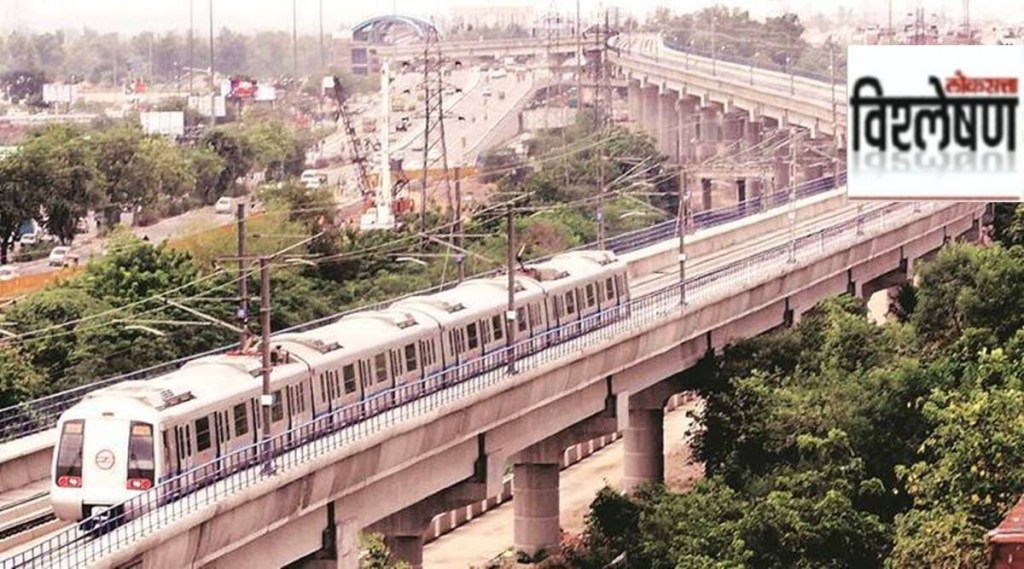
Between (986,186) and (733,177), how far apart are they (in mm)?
118458

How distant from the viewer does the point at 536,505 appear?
60.2 meters

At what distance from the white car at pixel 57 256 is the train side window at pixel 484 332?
96.5 feet

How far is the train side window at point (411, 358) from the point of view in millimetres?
47969

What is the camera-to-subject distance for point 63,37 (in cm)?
11144

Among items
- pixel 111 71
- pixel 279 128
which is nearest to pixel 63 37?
pixel 111 71

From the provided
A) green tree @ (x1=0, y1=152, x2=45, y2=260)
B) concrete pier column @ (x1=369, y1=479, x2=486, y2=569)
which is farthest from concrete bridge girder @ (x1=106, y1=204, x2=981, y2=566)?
green tree @ (x1=0, y1=152, x2=45, y2=260)

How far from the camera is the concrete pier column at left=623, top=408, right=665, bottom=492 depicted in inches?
2650

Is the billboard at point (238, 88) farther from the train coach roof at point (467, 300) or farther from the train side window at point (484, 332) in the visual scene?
the train side window at point (484, 332)

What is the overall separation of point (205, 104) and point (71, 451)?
75304 millimetres

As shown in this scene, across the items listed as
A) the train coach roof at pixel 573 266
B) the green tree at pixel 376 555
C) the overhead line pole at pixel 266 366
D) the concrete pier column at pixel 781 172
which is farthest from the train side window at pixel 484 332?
the concrete pier column at pixel 781 172

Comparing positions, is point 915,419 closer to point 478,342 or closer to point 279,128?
point 478,342

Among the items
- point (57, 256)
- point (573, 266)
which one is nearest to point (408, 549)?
point (573, 266)

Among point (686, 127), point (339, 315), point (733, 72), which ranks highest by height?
point (733, 72)

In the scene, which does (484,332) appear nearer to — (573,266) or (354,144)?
(573,266)
